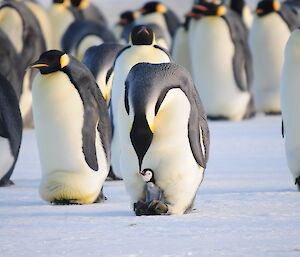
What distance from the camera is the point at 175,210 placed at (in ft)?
17.1

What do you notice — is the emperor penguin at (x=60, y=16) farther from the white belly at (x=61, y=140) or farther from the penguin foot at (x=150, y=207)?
the penguin foot at (x=150, y=207)

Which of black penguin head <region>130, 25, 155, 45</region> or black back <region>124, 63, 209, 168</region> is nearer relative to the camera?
black back <region>124, 63, 209, 168</region>

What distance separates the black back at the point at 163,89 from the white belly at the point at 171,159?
0.13 ft

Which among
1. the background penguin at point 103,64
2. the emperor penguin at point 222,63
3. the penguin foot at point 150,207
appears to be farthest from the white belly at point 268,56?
the penguin foot at point 150,207

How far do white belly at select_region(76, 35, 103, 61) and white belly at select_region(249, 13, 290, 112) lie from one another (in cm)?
208

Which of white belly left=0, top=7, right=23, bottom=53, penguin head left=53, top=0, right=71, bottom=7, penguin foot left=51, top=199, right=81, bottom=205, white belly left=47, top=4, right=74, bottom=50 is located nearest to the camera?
penguin foot left=51, top=199, right=81, bottom=205

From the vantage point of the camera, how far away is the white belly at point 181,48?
14.1 metres

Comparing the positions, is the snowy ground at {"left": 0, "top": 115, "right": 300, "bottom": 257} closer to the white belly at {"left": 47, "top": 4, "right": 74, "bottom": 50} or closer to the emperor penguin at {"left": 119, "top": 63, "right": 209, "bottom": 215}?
the emperor penguin at {"left": 119, "top": 63, "right": 209, "bottom": 215}

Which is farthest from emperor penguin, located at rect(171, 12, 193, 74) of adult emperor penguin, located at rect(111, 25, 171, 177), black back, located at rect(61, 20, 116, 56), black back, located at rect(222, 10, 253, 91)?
adult emperor penguin, located at rect(111, 25, 171, 177)

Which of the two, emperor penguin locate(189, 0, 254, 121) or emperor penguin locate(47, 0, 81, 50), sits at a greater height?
emperor penguin locate(189, 0, 254, 121)

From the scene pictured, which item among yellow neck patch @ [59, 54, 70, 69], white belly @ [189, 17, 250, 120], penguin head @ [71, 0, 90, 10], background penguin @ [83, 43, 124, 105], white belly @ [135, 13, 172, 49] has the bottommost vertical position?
white belly @ [135, 13, 172, 49]

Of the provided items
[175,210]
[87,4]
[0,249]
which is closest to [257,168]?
[175,210]

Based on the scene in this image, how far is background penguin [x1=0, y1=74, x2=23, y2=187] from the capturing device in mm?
6805

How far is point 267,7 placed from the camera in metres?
12.2
